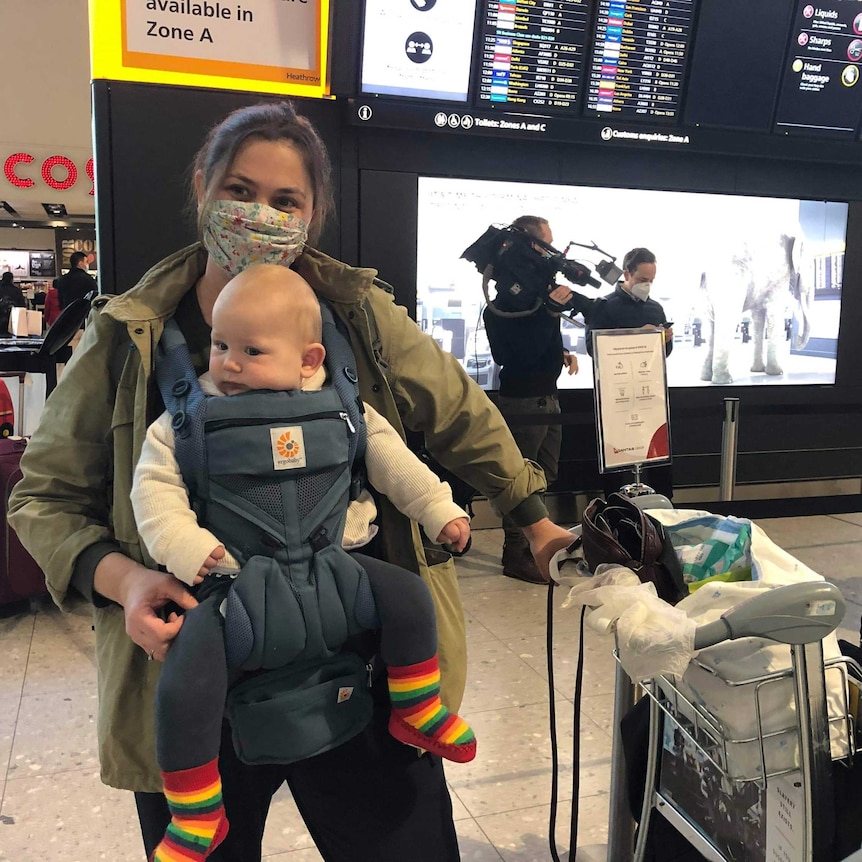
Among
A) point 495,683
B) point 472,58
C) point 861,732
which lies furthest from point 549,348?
point 861,732

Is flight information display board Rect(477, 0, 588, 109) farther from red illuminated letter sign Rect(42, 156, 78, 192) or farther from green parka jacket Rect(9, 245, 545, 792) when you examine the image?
red illuminated letter sign Rect(42, 156, 78, 192)

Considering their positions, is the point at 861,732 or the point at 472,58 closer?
the point at 861,732

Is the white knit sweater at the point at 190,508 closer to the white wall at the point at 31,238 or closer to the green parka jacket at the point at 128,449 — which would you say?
the green parka jacket at the point at 128,449

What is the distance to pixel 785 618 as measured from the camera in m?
1.06

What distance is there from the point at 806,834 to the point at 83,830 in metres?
1.85

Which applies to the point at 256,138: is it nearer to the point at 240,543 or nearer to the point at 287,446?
the point at 287,446

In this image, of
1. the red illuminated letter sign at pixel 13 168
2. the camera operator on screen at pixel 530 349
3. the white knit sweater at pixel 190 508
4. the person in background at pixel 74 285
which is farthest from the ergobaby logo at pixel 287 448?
the red illuminated letter sign at pixel 13 168

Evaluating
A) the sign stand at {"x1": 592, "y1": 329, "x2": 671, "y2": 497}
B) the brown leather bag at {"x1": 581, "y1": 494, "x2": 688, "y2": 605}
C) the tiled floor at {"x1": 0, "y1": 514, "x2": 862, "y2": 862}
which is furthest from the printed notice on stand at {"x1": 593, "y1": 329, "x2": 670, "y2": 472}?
the brown leather bag at {"x1": 581, "y1": 494, "x2": 688, "y2": 605}

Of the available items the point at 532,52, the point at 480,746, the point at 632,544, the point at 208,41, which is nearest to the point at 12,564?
the point at 480,746

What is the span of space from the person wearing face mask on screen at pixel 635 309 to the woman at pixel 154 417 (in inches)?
135

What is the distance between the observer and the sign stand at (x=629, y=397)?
2.66m

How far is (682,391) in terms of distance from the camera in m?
5.09

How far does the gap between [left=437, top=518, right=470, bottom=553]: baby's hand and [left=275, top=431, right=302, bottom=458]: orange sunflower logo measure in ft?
0.85

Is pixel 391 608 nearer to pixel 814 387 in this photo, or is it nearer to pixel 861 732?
pixel 861 732
